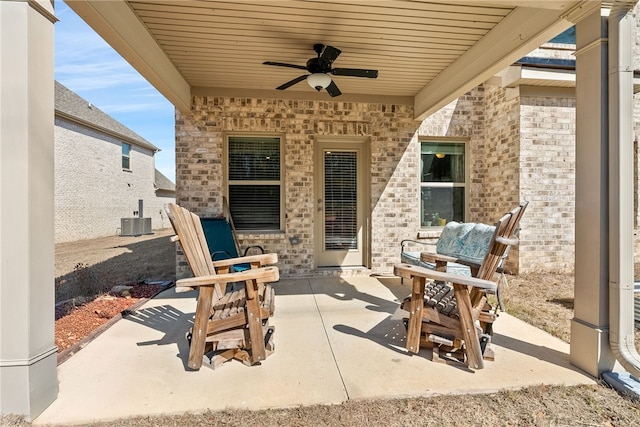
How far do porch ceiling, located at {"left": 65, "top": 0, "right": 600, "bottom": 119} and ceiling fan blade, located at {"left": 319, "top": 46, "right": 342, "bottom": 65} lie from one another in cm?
17

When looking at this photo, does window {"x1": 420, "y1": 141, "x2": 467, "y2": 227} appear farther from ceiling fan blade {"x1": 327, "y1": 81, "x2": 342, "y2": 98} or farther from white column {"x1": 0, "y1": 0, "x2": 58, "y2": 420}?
white column {"x1": 0, "y1": 0, "x2": 58, "y2": 420}

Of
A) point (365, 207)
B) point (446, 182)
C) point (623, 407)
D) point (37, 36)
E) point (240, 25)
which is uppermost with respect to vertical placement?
point (240, 25)

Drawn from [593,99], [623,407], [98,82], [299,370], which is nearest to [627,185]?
[593,99]

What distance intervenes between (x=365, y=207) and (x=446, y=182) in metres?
1.68

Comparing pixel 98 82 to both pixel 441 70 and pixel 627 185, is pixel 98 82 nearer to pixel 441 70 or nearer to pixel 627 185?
pixel 441 70

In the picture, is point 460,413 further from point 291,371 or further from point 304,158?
point 304,158

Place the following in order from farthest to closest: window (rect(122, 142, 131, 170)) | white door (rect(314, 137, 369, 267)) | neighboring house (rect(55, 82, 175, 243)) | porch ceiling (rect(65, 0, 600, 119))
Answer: window (rect(122, 142, 131, 170)) < neighboring house (rect(55, 82, 175, 243)) < white door (rect(314, 137, 369, 267)) < porch ceiling (rect(65, 0, 600, 119))

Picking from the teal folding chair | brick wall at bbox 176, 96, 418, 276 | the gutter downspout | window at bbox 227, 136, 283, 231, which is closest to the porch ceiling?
the gutter downspout

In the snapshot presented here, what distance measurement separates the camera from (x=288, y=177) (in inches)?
204

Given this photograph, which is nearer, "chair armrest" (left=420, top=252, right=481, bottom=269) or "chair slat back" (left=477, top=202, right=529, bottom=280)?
"chair slat back" (left=477, top=202, right=529, bottom=280)

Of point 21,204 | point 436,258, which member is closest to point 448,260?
point 436,258

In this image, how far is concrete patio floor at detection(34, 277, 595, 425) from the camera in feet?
6.37

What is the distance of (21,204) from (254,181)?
3.64 m

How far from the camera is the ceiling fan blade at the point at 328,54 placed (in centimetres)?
328
